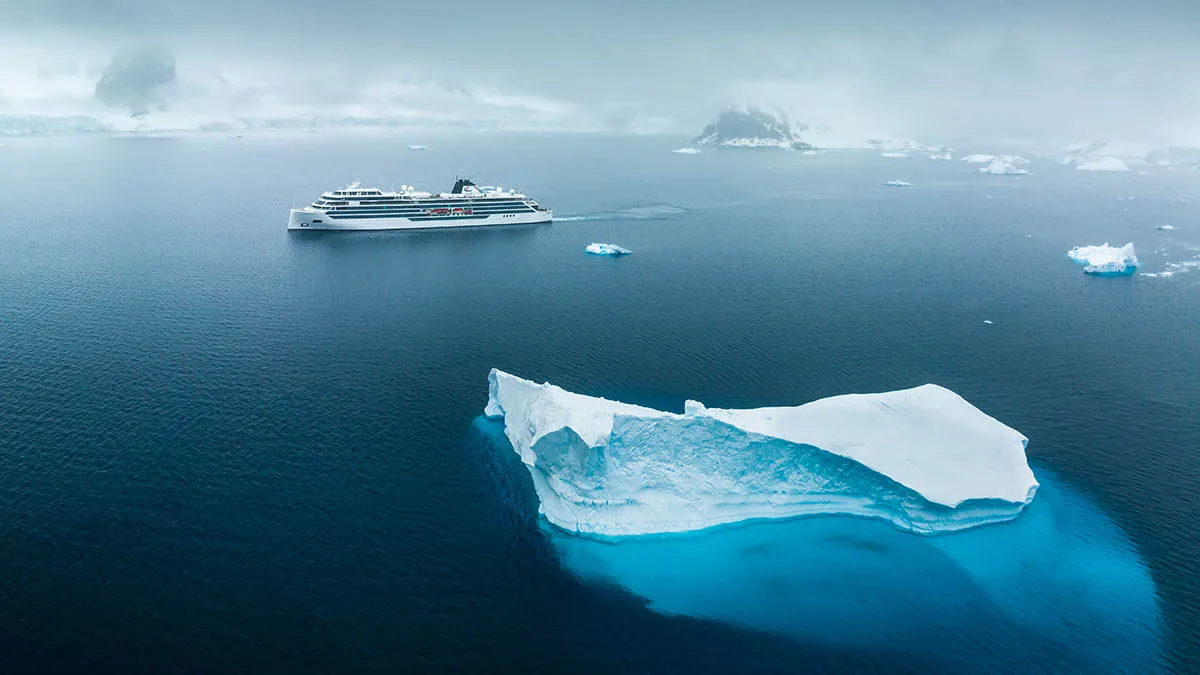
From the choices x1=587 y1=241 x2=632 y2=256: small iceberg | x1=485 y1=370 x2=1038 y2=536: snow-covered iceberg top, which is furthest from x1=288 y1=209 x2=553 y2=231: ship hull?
x1=485 y1=370 x2=1038 y2=536: snow-covered iceberg top

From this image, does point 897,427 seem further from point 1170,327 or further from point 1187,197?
point 1187,197

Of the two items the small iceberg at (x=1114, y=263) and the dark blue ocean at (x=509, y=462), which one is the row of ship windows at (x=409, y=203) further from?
the small iceberg at (x=1114, y=263)

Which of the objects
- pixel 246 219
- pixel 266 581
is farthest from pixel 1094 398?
pixel 246 219

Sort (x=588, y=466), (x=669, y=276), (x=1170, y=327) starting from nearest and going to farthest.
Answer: (x=588, y=466) < (x=1170, y=327) < (x=669, y=276)

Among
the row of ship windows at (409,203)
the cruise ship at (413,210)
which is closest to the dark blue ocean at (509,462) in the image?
the cruise ship at (413,210)

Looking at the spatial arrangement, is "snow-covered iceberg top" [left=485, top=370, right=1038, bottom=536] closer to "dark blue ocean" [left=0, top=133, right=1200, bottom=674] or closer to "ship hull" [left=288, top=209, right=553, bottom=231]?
"dark blue ocean" [left=0, top=133, right=1200, bottom=674]
